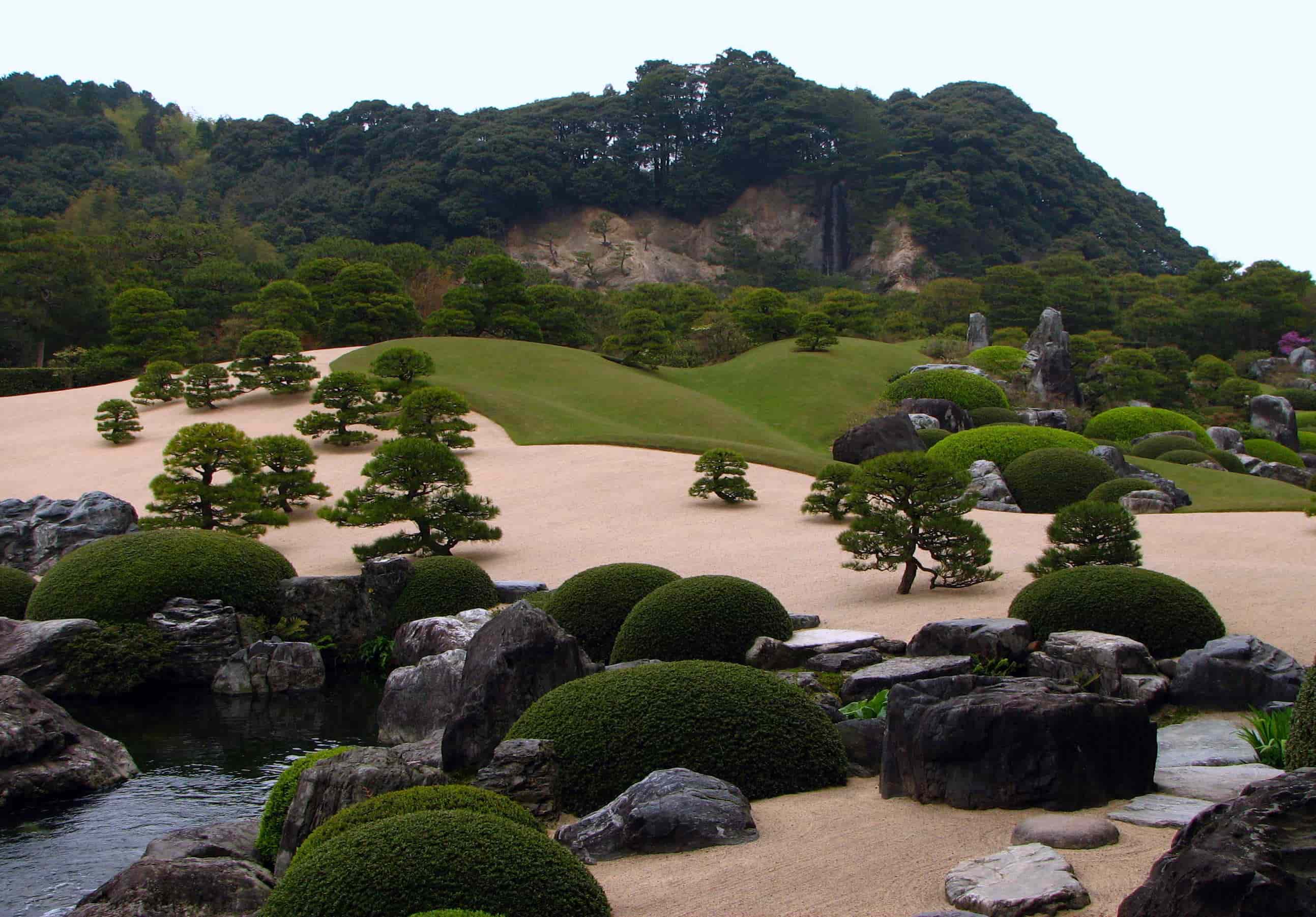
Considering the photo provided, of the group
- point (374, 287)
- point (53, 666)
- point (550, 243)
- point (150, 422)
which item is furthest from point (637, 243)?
point (53, 666)

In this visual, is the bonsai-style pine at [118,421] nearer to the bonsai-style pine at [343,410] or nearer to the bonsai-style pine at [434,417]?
the bonsai-style pine at [343,410]

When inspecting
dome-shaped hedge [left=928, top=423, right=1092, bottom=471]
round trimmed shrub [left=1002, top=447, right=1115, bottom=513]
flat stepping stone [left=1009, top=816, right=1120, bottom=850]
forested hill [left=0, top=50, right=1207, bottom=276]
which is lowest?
flat stepping stone [left=1009, top=816, right=1120, bottom=850]

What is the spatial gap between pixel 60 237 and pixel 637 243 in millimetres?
45687

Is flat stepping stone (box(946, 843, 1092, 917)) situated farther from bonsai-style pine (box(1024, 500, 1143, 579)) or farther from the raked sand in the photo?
bonsai-style pine (box(1024, 500, 1143, 579))

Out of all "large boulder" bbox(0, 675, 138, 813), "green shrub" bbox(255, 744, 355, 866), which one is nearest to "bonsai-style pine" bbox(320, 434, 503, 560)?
"large boulder" bbox(0, 675, 138, 813)

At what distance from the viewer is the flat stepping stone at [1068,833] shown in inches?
197

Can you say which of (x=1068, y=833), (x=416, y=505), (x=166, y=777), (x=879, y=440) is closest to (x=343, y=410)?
(x=416, y=505)

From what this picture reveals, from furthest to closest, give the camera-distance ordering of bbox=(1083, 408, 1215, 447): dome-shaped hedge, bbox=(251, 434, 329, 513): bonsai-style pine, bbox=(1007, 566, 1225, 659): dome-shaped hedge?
1. bbox=(1083, 408, 1215, 447): dome-shaped hedge
2. bbox=(251, 434, 329, 513): bonsai-style pine
3. bbox=(1007, 566, 1225, 659): dome-shaped hedge

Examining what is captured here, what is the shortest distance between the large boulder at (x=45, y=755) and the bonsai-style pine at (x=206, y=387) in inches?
811

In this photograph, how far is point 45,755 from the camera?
8.91 metres

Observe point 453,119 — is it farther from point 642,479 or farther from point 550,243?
point 642,479

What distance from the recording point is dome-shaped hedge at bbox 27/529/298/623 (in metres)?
12.7

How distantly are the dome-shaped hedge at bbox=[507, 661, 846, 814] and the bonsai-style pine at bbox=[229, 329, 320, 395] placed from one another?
2356 centimetres

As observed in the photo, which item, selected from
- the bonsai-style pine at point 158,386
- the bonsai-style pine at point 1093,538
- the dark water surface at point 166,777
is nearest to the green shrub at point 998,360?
the bonsai-style pine at point 158,386
